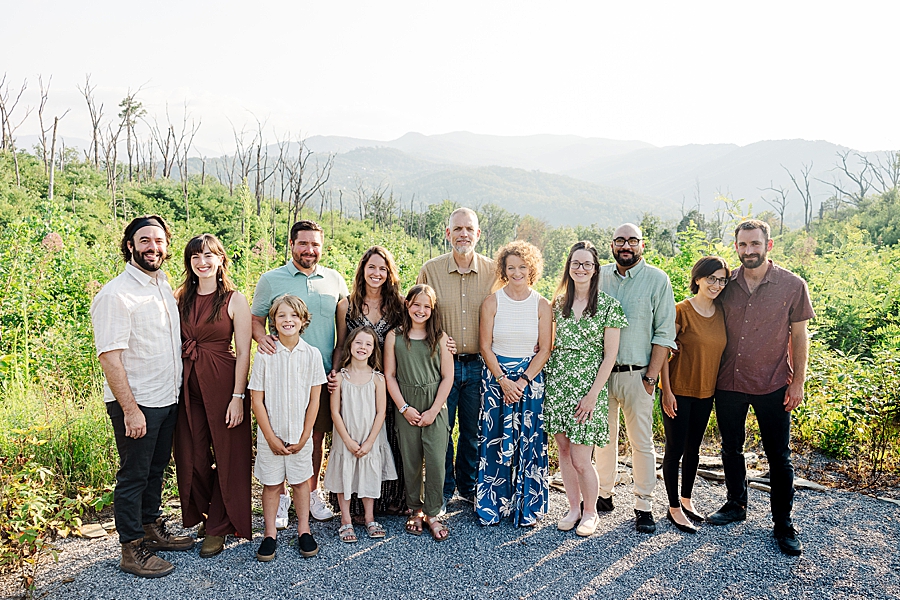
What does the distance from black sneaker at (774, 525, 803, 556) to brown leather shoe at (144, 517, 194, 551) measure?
3.74 m

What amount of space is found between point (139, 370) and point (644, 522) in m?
3.33

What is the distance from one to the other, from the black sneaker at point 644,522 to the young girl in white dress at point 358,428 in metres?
1.74

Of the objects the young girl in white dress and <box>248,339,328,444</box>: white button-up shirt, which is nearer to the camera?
<box>248,339,328,444</box>: white button-up shirt

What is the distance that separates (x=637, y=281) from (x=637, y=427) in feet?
3.26

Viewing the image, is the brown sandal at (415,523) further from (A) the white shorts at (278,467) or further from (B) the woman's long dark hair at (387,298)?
(B) the woman's long dark hair at (387,298)

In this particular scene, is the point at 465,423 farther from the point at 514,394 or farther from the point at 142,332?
the point at 142,332

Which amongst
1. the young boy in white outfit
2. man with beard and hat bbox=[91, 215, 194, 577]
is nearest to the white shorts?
the young boy in white outfit

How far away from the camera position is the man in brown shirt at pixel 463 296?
407 centimetres

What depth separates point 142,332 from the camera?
3189 mm

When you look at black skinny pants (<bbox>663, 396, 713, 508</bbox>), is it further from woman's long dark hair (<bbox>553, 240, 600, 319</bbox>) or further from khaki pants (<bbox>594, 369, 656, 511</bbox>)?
woman's long dark hair (<bbox>553, 240, 600, 319</bbox>)

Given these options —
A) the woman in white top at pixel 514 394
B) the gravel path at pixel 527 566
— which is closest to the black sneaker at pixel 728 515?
the gravel path at pixel 527 566

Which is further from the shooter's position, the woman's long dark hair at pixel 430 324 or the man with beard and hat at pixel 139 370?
the woman's long dark hair at pixel 430 324

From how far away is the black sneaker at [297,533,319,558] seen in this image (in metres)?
3.50

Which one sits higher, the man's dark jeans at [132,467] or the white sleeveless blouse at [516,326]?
the white sleeveless blouse at [516,326]
